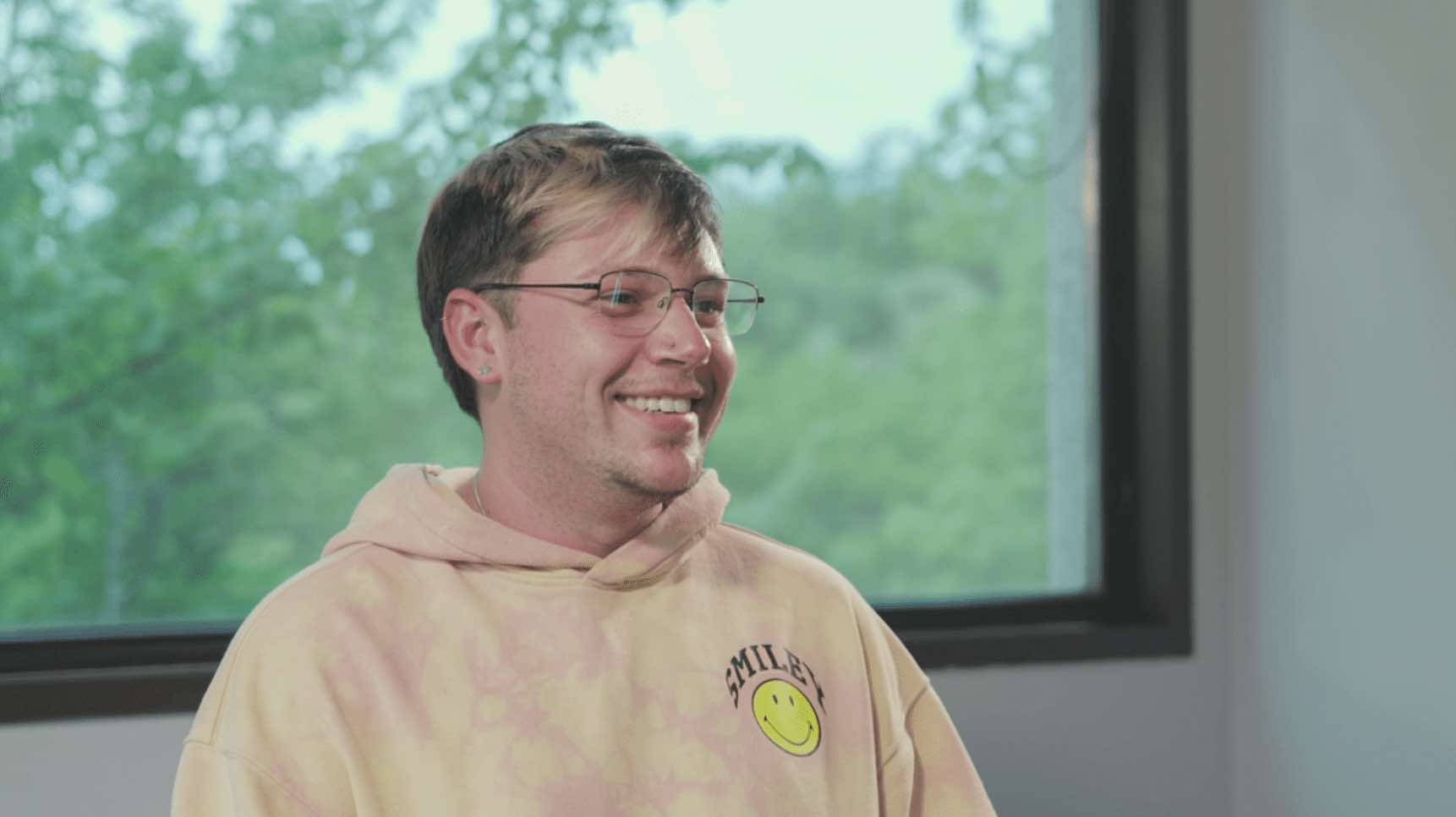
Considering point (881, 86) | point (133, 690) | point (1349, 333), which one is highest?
point (881, 86)

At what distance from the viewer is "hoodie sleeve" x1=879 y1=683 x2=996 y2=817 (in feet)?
4.84

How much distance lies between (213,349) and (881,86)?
1.12 metres

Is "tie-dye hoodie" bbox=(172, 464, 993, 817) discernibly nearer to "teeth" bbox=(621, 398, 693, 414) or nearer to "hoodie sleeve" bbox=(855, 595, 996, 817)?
"hoodie sleeve" bbox=(855, 595, 996, 817)

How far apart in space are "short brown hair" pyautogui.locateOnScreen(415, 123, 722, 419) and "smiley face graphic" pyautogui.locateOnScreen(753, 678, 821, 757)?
0.43 meters

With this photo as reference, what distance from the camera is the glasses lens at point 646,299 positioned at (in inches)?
51.3

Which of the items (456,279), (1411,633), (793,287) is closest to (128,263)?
(456,279)

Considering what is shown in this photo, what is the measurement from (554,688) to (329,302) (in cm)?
95

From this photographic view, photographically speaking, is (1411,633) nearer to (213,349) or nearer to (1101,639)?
(1101,639)

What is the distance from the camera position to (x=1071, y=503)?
243 centimetres

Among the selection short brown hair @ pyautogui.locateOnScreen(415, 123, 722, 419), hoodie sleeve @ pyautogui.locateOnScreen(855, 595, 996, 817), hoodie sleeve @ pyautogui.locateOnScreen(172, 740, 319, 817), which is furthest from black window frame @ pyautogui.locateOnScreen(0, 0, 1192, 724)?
hoodie sleeve @ pyautogui.locateOnScreen(172, 740, 319, 817)

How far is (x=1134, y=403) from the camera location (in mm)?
2393

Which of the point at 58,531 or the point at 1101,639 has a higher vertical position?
the point at 58,531

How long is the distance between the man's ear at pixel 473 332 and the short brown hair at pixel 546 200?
0.01 meters

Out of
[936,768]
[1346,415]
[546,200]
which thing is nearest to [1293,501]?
[1346,415]
